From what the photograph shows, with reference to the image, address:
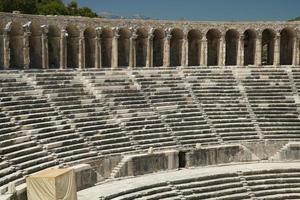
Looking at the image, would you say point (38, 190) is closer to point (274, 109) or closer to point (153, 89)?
point (153, 89)

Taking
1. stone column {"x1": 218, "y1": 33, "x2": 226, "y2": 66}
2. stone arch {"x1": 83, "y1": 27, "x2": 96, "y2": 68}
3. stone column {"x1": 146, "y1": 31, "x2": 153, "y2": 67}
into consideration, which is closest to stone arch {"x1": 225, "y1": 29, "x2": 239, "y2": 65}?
stone column {"x1": 218, "y1": 33, "x2": 226, "y2": 66}

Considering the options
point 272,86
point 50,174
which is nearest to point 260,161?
point 272,86

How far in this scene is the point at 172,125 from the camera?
2438 centimetres

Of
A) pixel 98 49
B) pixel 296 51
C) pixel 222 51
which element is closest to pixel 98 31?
pixel 98 49

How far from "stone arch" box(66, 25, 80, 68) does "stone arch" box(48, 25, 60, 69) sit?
0.84 metres

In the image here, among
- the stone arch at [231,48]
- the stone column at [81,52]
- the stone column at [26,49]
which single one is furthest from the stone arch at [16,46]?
the stone arch at [231,48]

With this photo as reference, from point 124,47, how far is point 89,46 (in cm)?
229

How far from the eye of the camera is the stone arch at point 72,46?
28.3 metres

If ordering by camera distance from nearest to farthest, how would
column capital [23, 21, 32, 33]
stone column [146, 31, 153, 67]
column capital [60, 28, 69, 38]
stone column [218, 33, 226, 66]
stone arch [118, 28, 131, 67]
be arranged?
column capital [23, 21, 32, 33] < column capital [60, 28, 69, 38] < stone arch [118, 28, 131, 67] < stone column [146, 31, 153, 67] < stone column [218, 33, 226, 66]

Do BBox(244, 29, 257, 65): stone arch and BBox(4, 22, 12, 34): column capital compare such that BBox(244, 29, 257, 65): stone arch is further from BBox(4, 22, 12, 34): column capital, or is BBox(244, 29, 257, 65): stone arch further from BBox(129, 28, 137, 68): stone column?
BBox(4, 22, 12, 34): column capital

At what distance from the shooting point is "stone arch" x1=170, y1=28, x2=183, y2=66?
1230 inches

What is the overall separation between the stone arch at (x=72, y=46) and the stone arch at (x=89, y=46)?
0.90 metres

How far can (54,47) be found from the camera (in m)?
28.3

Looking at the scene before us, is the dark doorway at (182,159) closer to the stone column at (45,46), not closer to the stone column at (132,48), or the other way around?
the stone column at (132,48)
